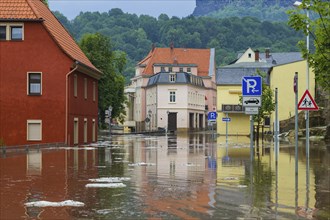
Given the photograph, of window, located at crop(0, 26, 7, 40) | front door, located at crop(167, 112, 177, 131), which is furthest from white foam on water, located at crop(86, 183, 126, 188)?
front door, located at crop(167, 112, 177, 131)

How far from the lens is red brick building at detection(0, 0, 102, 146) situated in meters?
41.7

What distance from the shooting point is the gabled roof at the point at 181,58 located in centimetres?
13375

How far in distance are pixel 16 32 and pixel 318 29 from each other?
28219 mm

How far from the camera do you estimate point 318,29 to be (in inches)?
758

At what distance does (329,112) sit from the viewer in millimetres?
54969

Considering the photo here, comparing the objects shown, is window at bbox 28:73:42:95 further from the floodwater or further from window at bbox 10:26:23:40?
the floodwater

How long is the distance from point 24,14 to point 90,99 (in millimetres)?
10400

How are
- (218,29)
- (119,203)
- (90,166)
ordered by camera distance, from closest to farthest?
(119,203)
(90,166)
(218,29)

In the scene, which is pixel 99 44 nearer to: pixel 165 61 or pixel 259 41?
pixel 165 61

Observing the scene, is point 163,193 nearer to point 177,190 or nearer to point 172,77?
point 177,190

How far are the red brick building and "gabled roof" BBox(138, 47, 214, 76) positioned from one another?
90162 millimetres

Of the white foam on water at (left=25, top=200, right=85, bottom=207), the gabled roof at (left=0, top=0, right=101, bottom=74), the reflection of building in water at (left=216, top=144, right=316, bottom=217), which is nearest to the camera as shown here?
the white foam on water at (left=25, top=200, right=85, bottom=207)

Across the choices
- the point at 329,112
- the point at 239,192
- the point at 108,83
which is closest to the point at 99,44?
the point at 108,83

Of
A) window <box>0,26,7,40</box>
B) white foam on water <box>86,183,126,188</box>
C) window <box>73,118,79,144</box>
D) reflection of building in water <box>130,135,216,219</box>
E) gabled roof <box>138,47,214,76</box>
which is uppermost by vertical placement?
gabled roof <box>138,47,214,76</box>
